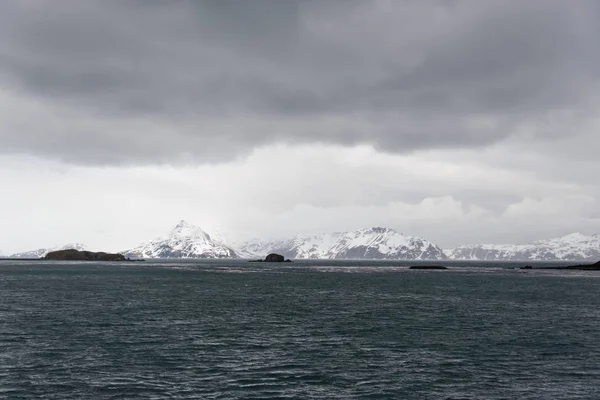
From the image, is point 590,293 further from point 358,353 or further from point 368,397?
point 368,397

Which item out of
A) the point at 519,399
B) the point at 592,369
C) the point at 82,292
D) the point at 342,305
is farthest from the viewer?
the point at 82,292

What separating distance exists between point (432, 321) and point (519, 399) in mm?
35951

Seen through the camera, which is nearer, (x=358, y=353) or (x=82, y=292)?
(x=358, y=353)

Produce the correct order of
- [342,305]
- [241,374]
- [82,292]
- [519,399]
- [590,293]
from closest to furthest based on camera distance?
[519,399]
[241,374]
[342,305]
[82,292]
[590,293]

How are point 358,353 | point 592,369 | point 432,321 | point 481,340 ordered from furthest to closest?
point 432,321, point 481,340, point 358,353, point 592,369

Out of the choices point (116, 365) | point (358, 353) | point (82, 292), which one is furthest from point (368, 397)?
point (82, 292)

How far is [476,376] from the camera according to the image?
133 feet

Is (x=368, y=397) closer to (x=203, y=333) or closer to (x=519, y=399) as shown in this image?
(x=519, y=399)

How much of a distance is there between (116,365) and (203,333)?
54.7ft

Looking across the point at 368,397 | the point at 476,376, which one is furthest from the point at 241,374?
the point at 476,376

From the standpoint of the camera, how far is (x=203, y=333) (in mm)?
58562

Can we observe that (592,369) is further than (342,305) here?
No

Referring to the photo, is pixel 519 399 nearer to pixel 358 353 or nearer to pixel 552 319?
pixel 358 353

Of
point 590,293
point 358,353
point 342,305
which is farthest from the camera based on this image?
point 590,293
